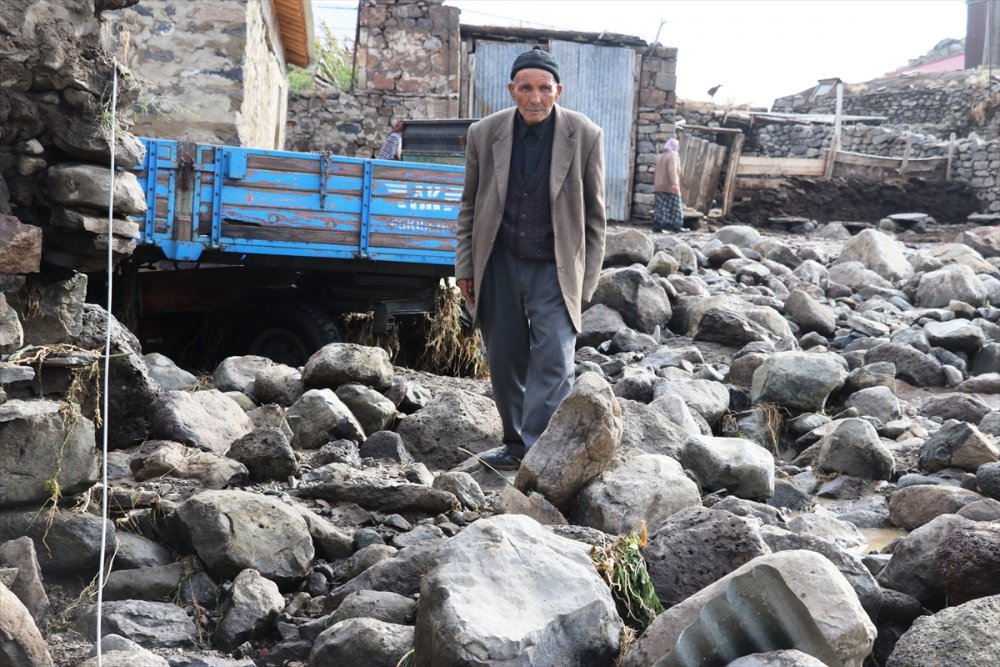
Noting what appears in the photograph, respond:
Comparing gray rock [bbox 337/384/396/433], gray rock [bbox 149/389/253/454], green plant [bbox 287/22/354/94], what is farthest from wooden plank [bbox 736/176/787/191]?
gray rock [bbox 149/389/253/454]

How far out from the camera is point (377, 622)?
294cm

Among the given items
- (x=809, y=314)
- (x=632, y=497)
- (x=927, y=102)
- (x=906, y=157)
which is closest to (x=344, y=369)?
(x=632, y=497)

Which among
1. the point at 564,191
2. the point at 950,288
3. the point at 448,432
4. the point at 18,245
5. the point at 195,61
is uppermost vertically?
the point at 195,61

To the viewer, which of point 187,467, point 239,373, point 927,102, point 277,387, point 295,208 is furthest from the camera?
point 927,102

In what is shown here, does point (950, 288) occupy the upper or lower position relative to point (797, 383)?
upper

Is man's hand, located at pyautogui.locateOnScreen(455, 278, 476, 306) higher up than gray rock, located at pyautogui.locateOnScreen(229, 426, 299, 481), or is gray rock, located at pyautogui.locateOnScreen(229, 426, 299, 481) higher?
man's hand, located at pyautogui.locateOnScreen(455, 278, 476, 306)

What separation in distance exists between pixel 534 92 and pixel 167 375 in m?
3.06

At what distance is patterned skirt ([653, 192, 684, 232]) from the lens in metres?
16.1

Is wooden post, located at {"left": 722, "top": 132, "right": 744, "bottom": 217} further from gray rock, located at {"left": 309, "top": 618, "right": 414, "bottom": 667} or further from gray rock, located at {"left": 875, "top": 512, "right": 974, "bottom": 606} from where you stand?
gray rock, located at {"left": 309, "top": 618, "right": 414, "bottom": 667}

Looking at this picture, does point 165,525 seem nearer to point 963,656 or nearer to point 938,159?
point 963,656

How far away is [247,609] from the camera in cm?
319

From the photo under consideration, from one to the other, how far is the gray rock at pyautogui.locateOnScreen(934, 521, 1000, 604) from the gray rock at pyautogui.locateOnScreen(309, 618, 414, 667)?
5.17ft

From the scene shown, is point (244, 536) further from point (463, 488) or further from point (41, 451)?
point (463, 488)

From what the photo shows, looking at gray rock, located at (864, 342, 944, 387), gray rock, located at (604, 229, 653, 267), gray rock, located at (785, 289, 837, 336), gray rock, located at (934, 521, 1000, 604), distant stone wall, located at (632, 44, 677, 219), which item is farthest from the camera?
distant stone wall, located at (632, 44, 677, 219)
